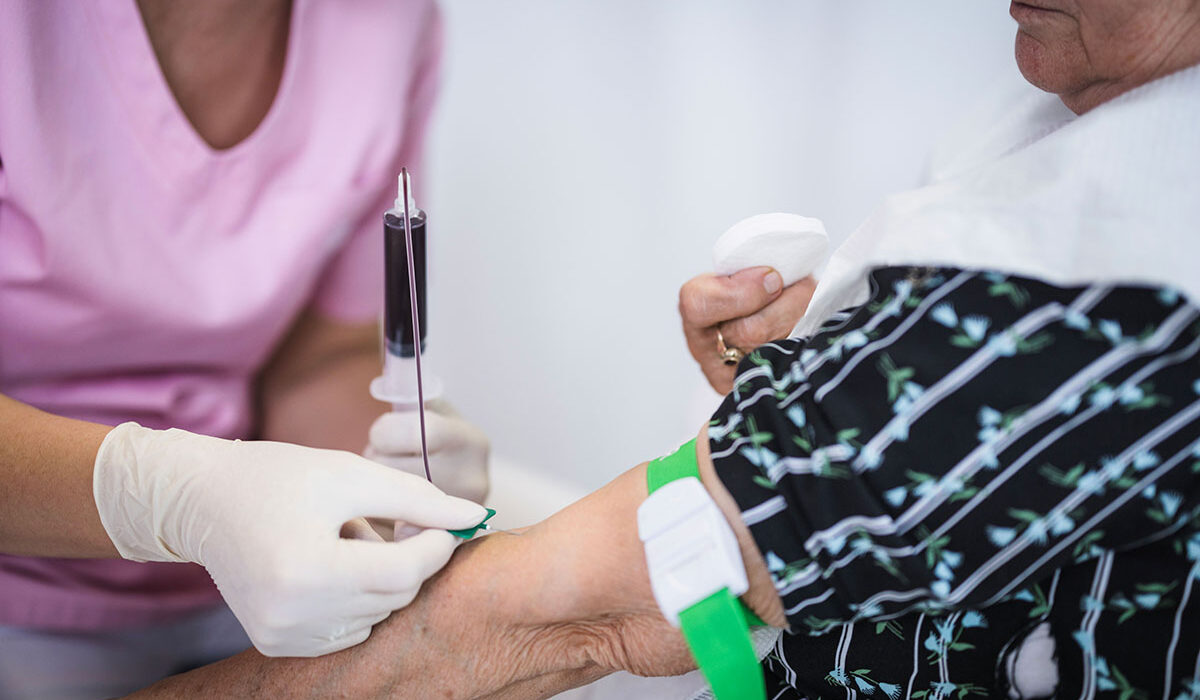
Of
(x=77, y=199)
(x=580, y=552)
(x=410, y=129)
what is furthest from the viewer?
(x=410, y=129)

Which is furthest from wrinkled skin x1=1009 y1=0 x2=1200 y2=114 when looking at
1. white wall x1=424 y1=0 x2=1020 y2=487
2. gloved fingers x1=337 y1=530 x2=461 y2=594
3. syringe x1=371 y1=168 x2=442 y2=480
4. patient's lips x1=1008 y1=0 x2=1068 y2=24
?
white wall x1=424 y1=0 x2=1020 y2=487

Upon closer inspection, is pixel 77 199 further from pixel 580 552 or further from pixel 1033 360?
pixel 1033 360

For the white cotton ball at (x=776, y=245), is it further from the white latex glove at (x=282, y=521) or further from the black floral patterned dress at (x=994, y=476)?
the white latex glove at (x=282, y=521)

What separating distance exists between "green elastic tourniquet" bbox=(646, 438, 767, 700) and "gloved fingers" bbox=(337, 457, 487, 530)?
0.68ft

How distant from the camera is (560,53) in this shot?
1788 mm

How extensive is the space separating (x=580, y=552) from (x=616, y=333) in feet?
3.38

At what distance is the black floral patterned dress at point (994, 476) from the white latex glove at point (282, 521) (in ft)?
0.95

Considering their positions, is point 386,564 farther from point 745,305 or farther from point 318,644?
point 745,305

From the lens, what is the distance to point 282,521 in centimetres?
79

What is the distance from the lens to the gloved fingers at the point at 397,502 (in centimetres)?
82

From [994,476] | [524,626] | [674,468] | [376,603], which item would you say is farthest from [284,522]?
[994,476]

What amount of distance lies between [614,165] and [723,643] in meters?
1.23

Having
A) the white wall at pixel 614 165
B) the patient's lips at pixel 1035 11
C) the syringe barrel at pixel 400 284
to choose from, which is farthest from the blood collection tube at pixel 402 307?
the white wall at pixel 614 165

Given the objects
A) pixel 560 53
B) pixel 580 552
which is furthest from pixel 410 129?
pixel 580 552
